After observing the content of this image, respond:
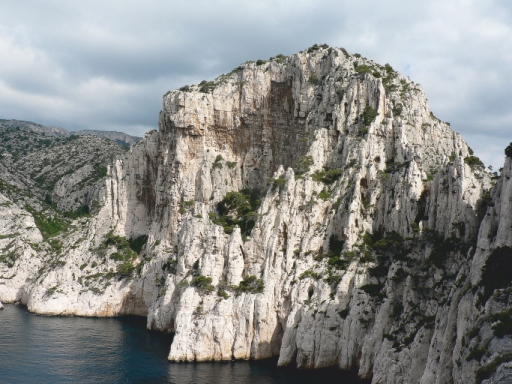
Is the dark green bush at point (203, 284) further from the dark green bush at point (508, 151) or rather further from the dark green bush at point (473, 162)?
the dark green bush at point (508, 151)

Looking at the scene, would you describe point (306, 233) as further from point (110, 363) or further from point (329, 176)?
point (110, 363)

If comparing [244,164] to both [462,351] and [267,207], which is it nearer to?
[267,207]

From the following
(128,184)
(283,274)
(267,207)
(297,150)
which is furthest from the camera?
(128,184)

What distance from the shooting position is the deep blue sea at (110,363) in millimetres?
49719

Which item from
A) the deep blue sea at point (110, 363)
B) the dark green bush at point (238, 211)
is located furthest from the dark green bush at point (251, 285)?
the dark green bush at point (238, 211)

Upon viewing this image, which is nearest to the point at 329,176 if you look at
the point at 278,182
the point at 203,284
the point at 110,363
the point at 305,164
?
the point at 305,164

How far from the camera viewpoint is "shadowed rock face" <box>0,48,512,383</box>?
42750 millimetres

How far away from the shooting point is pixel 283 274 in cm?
6100

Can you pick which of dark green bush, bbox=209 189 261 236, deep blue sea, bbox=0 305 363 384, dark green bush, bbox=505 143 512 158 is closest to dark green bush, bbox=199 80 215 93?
dark green bush, bbox=209 189 261 236

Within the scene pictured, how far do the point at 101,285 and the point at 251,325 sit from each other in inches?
1677

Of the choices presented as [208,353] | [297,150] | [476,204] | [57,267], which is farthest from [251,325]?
[57,267]

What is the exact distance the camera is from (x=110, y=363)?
183 feet

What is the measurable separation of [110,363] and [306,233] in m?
30.4

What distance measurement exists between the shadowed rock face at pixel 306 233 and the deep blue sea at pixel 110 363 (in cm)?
242
